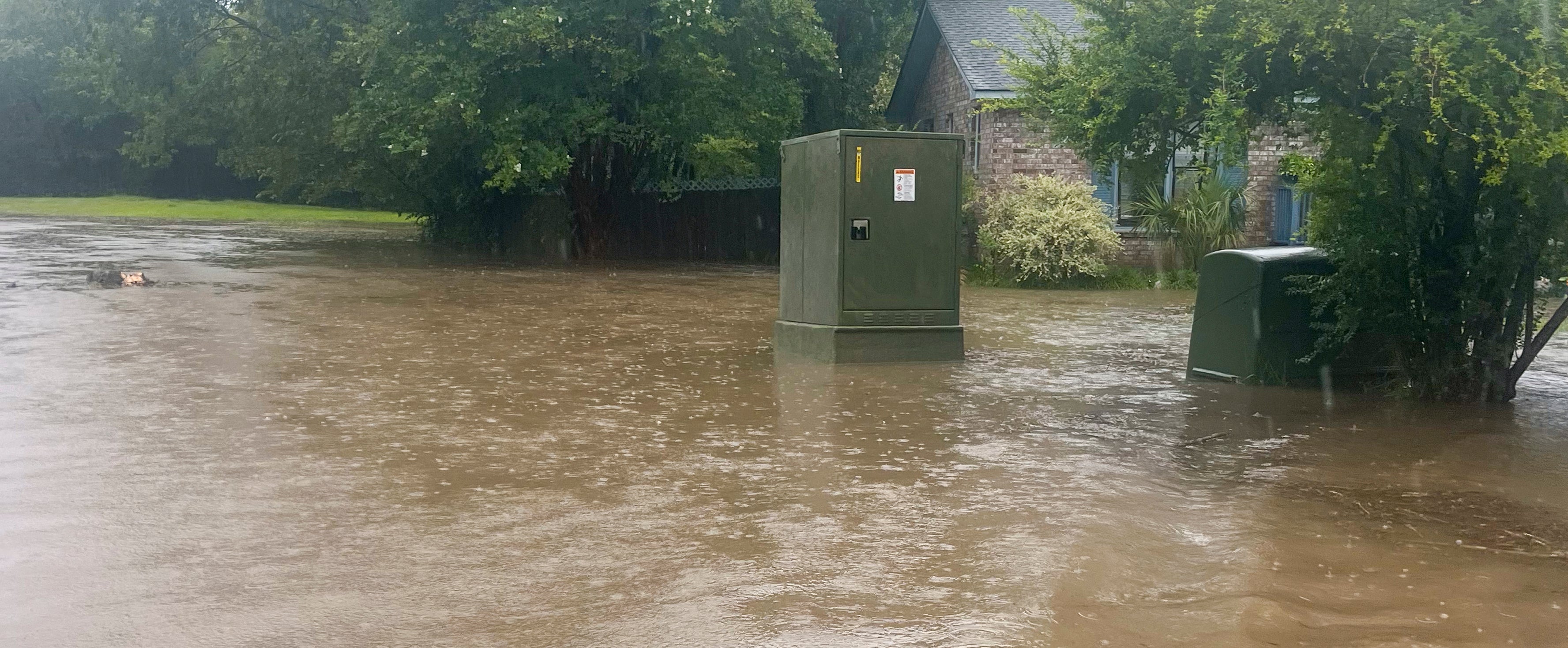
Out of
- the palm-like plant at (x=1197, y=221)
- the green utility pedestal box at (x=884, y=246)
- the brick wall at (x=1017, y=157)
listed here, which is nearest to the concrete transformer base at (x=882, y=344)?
the green utility pedestal box at (x=884, y=246)

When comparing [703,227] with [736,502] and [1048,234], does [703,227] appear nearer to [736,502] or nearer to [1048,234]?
[1048,234]

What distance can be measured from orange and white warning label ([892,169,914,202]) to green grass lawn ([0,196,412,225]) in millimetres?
37500

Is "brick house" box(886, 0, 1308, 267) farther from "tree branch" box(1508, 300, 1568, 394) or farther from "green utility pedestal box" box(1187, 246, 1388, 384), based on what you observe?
"tree branch" box(1508, 300, 1568, 394)

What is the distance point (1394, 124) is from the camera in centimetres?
854

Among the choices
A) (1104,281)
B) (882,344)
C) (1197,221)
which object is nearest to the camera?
(882,344)

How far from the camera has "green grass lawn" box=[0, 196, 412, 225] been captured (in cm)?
4909

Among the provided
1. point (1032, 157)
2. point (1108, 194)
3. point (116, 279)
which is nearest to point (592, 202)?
point (1032, 157)

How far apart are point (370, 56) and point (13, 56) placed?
42.9m

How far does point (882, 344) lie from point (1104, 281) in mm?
10996

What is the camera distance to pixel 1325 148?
9750 millimetres

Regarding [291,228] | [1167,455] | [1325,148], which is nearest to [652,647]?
[1167,455]

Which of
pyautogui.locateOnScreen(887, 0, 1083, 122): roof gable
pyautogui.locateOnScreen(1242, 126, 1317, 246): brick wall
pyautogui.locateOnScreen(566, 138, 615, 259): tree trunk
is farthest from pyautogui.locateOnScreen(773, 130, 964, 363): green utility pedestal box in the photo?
pyautogui.locateOnScreen(566, 138, 615, 259): tree trunk

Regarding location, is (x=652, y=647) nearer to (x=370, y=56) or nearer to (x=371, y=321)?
(x=371, y=321)

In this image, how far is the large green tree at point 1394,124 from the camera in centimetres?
810
